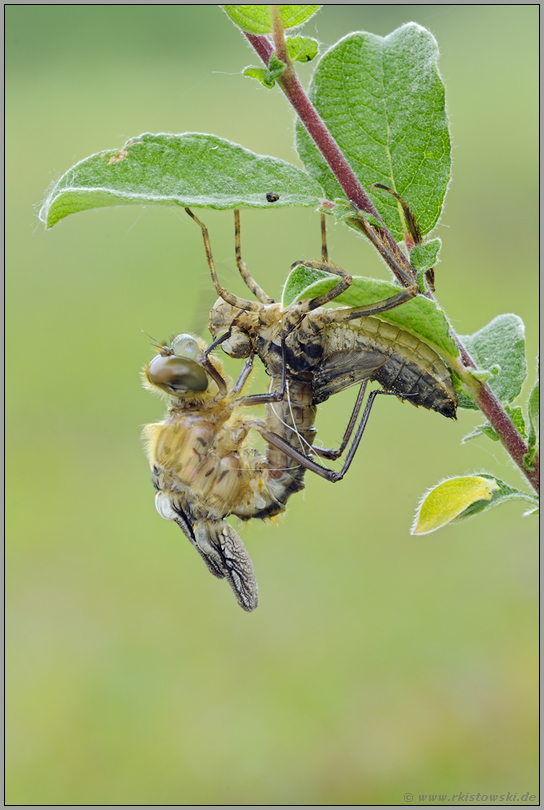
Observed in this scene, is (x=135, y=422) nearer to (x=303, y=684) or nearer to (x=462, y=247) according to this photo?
(x=303, y=684)

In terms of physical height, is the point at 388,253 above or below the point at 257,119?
below

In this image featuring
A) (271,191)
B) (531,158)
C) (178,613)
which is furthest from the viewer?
(531,158)

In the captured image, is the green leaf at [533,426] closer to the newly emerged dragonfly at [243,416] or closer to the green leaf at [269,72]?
the newly emerged dragonfly at [243,416]

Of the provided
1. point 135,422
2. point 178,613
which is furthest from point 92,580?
point 135,422

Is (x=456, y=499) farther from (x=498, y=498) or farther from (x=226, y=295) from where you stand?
(x=226, y=295)

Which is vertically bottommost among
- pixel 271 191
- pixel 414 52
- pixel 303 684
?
pixel 303 684

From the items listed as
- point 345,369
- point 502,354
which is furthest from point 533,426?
point 345,369

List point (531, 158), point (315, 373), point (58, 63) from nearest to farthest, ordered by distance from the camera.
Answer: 1. point (315, 373)
2. point (531, 158)
3. point (58, 63)
